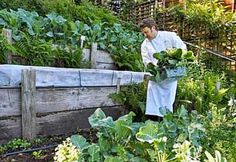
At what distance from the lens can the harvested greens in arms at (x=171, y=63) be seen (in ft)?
12.5

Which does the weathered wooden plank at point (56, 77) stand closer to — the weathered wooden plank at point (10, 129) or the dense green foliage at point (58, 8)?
the weathered wooden plank at point (10, 129)

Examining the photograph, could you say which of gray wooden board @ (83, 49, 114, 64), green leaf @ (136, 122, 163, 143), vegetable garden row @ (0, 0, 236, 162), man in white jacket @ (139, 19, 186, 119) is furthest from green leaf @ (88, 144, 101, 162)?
gray wooden board @ (83, 49, 114, 64)

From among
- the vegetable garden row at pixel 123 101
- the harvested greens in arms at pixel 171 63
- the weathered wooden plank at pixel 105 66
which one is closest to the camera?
the vegetable garden row at pixel 123 101

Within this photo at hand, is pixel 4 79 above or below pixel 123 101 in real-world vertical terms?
above

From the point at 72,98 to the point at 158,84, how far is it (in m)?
0.92

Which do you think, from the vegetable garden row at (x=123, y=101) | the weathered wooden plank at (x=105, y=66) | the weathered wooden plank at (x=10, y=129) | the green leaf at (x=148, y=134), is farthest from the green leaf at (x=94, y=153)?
the weathered wooden plank at (x=105, y=66)

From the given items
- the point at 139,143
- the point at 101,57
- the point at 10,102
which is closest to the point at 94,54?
the point at 101,57

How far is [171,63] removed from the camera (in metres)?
3.81

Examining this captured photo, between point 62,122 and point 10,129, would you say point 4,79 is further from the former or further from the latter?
point 62,122

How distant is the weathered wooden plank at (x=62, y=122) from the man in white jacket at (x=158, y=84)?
67 cm

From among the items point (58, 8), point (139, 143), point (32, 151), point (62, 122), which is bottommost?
point (32, 151)

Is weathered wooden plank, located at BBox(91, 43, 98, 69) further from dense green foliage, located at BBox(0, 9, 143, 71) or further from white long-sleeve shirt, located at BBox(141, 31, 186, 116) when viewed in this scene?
white long-sleeve shirt, located at BBox(141, 31, 186, 116)

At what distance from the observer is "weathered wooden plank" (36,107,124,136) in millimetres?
3619

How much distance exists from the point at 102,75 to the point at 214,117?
1732 mm
